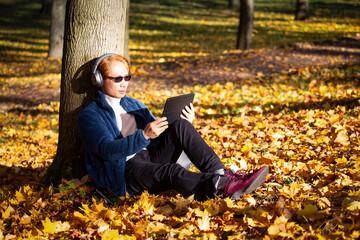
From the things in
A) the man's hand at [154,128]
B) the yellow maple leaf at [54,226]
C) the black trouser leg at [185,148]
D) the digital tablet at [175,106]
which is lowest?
the yellow maple leaf at [54,226]

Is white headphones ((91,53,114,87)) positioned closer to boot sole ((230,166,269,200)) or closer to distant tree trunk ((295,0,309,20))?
boot sole ((230,166,269,200))

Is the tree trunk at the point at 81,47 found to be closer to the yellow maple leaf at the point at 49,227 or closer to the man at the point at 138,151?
the man at the point at 138,151

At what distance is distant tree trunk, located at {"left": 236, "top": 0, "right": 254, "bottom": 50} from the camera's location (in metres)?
11.3

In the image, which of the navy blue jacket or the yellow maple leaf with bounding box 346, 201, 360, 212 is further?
the navy blue jacket

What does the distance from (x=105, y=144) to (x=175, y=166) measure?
64 cm

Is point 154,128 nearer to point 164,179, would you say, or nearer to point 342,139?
point 164,179

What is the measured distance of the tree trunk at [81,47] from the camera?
359 centimetres

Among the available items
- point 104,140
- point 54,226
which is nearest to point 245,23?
point 104,140

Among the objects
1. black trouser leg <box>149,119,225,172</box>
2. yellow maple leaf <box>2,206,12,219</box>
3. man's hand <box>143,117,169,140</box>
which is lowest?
yellow maple leaf <box>2,206,12,219</box>

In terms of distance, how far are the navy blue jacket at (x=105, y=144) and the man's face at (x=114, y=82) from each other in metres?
0.09

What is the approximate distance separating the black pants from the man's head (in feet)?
2.05

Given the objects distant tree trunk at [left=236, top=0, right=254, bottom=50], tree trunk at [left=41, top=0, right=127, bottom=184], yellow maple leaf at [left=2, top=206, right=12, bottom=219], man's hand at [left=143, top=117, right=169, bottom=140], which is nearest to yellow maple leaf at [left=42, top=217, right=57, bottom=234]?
yellow maple leaf at [left=2, top=206, right=12, bottom=219]

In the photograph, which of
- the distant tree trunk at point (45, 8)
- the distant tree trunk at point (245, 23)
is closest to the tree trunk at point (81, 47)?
the distant tree trunk at point (245, 23)

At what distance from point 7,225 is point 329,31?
1389 centimetres
